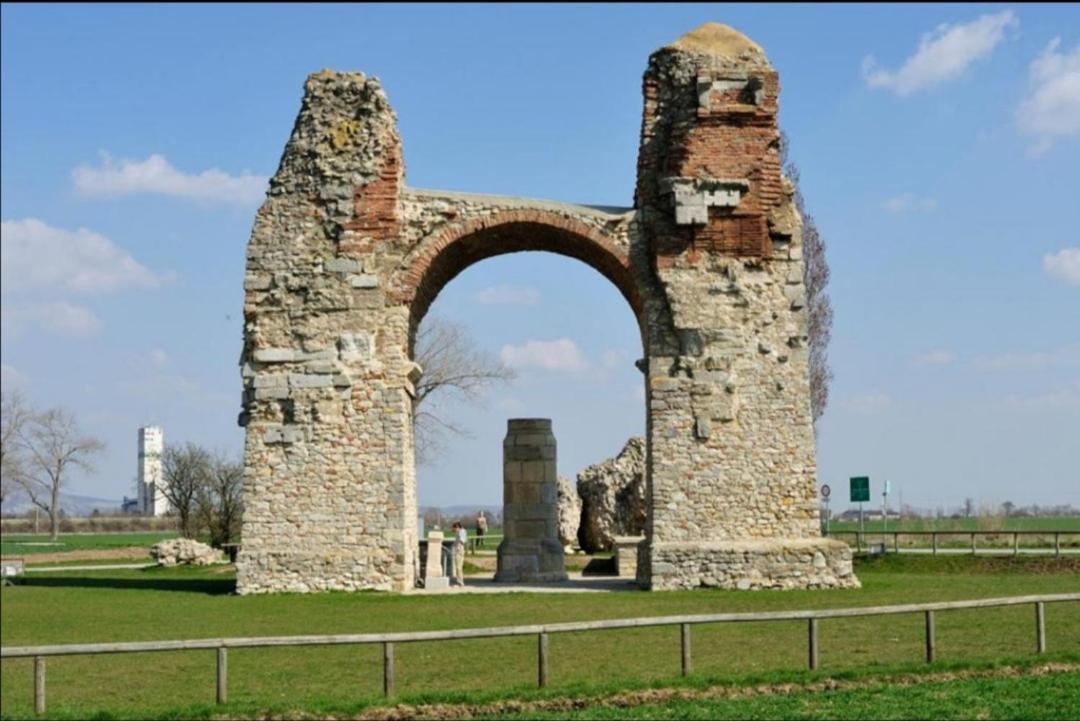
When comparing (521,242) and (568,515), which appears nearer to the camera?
(521,242)

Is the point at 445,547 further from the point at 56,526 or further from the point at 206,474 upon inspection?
the point at 56,526

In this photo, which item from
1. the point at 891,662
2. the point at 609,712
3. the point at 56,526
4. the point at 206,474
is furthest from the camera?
the point at 206,474

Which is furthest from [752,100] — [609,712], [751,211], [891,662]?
[609,712]

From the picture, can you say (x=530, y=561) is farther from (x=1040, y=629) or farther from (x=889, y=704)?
(x=889, y=704)

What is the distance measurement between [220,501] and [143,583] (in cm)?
1132

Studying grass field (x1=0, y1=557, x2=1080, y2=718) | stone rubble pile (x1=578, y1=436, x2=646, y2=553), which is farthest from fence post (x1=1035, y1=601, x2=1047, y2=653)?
stone rubble pile (x1=578, y1=436, x2=646, y2=553)

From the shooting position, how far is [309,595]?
2027 centimetres

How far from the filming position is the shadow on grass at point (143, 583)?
2142 centimetres

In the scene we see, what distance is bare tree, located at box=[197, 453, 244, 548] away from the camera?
108ft

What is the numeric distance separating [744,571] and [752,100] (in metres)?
7.50

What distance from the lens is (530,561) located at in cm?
2455

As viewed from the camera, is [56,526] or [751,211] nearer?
[56,526]

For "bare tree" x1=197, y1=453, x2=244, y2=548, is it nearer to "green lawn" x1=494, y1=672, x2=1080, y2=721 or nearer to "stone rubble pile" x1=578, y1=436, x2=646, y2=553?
"stone rubble pile" x1=578, y1=436, x2=646, y2=553

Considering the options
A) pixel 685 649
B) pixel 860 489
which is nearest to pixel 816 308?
pixel 860 489
